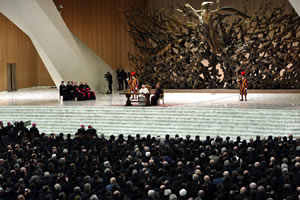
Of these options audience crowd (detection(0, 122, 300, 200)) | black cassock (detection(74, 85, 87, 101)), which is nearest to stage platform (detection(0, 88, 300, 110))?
black cassock (detection(74, 85, 87, 101))

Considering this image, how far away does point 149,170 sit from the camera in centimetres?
749

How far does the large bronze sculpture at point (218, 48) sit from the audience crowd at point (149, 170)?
1169 centimetres

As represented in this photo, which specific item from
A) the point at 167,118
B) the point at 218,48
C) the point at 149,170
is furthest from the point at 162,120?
the point at 218,48

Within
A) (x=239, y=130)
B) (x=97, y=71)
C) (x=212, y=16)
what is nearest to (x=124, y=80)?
(x=97, y=71)

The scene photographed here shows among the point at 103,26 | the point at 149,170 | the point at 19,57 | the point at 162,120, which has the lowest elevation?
the point at 149,170

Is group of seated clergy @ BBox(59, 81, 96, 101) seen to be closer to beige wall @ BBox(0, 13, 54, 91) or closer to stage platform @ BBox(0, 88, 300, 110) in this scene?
stage platform @ BBox(0, 88, 300, 110)

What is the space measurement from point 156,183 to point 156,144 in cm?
273

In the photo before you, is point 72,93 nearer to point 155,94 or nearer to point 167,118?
point 155,94

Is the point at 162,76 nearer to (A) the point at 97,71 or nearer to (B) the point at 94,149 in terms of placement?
(A) the point at 97,71

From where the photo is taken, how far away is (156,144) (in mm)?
9664

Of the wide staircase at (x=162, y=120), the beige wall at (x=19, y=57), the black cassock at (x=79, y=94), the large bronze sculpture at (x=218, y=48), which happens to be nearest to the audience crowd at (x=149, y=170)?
the wide staircase at (x=162, y=120)

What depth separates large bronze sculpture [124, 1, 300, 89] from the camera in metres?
20.7

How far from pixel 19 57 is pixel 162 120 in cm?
1497

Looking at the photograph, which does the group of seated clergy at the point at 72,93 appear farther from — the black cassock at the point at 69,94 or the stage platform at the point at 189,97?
the stage platform at the point at 189,97
